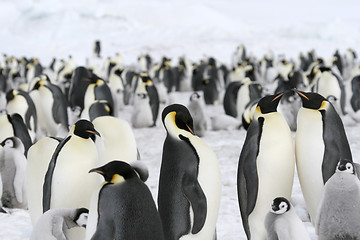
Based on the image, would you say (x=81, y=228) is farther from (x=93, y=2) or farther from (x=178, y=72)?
(x=93, y=2)

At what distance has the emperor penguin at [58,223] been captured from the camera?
8.86ft

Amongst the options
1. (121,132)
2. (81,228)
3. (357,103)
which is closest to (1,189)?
(121,132)

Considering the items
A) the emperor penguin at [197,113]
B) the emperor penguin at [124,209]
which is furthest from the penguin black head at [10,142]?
the emperor penguin at [197,113]

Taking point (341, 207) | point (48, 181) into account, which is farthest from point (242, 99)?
point (341, 207)

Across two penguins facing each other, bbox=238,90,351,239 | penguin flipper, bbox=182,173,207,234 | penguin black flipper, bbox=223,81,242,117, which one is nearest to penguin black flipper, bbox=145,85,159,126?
penguin black flipper, bbox=223,81,242,117

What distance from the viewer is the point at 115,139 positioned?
373 centimetres

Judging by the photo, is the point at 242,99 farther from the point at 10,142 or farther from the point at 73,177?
the point at 73,177

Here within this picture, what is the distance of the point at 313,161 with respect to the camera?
355 cm

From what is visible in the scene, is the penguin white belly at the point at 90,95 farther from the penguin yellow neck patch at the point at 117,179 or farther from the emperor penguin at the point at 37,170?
the penguin yellow neck patch at the point at 117,179

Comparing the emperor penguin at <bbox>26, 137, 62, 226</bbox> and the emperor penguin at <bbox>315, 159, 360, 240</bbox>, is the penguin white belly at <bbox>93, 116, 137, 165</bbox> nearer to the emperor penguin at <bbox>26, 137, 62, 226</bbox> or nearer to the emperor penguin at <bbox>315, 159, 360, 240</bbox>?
the emperor penguin at <bbox>26, 137, 62, 226</bbox>

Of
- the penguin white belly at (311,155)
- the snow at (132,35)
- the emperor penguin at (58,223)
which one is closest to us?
the emperor penguin at (58,223)

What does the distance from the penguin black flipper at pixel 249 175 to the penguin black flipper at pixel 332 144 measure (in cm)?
46

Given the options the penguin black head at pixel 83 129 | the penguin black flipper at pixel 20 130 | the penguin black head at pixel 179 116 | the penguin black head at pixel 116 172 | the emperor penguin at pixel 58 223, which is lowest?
the emperor penguin at pixel 58 223

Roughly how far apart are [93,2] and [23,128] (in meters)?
28.8
